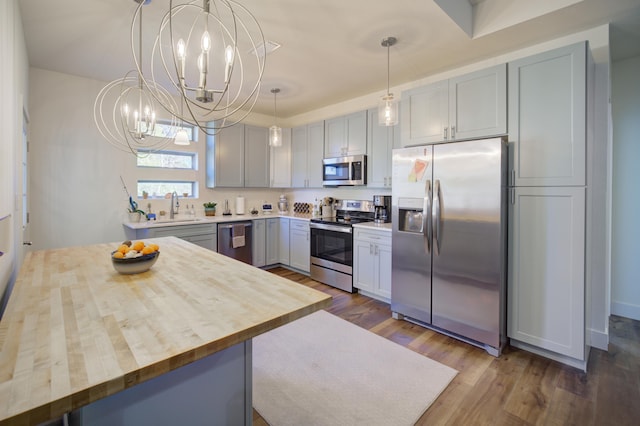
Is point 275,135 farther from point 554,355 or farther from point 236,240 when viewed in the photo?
point 554,355

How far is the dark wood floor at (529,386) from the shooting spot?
5.60 ft

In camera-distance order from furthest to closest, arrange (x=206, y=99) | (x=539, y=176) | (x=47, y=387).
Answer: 1. (x=539, y=176)
2. (x=206, y=99)
3. (x=47, y=387)

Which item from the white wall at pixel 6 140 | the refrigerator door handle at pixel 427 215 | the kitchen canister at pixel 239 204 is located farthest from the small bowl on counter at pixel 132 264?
the kitchen canister at pixel 239 204

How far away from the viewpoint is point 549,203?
2.24 m

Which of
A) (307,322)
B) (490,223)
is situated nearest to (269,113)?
(307,322)

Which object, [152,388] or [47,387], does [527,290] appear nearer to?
[152,388]

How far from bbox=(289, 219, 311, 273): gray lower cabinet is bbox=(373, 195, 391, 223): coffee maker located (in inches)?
41.4

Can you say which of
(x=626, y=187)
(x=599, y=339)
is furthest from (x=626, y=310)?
(x=626, y=187)

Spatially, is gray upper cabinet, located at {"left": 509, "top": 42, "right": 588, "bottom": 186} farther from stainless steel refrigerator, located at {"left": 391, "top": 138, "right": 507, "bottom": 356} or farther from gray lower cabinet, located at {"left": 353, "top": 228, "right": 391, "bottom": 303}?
gray lower cabinet, located at {"left": 353, "top": 228, "right": 391, "bottom": 303}

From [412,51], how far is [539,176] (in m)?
1.61

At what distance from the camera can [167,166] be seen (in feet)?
13.7

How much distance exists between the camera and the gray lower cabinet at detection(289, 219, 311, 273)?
4.35m

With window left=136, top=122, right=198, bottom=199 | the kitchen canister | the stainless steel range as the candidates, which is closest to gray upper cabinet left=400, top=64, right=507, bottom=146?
the stainless steel range

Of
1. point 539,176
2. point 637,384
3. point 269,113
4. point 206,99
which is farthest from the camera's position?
point 269,113
